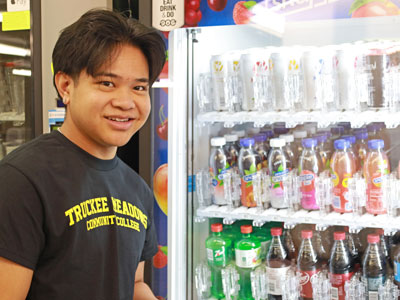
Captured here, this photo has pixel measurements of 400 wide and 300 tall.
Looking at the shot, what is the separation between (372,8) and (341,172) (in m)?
0.67

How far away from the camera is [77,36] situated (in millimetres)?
1309

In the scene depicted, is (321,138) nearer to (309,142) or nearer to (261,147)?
(309,142)

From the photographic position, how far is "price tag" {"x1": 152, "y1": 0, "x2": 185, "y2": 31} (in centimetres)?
217

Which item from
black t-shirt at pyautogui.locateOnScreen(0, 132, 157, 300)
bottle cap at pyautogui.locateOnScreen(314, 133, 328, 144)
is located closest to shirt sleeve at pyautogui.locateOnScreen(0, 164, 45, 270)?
black t-shirt at pyautogui.locateOnScreen(0, 132, 157, 300)

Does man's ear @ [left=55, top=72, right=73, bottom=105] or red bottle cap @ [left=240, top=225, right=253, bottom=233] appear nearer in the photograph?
man's ear @ [left=55, top=72, right=73, bottom=105]

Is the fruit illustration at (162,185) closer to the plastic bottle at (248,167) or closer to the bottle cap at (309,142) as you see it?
the plastic bottle at (248,167)

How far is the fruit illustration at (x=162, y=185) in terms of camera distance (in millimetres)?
2309

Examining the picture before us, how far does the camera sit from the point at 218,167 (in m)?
2.43

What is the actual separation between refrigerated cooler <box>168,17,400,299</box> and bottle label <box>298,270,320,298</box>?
2cm

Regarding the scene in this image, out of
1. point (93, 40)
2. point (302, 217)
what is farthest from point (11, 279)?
point (302, 217)

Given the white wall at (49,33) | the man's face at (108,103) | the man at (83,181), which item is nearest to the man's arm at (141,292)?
the man at (83,181)

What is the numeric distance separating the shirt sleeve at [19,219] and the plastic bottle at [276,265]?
130 cm

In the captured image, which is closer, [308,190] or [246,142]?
[308,190]

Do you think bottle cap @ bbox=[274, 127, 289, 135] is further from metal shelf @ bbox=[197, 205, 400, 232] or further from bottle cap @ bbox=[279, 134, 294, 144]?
metal shelf @ bbox=[197, 205, 400, 232]
